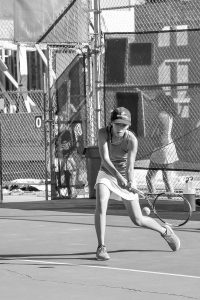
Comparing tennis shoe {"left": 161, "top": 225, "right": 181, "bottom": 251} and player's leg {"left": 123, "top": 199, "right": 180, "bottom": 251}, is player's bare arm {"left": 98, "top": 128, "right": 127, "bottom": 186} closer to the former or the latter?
player's leg {"left": 123, "top": 199, "right": 180, "bottom": 251}

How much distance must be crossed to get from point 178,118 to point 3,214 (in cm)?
353

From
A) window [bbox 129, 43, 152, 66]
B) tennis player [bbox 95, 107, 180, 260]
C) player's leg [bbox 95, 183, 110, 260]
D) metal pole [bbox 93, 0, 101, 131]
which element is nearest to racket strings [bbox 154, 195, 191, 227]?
metal pole [bbox 93, 0, 101, 131]

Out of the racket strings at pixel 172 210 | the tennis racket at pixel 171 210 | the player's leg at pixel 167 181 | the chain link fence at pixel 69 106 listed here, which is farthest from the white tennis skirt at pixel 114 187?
the chain link fence at pixel 69 106

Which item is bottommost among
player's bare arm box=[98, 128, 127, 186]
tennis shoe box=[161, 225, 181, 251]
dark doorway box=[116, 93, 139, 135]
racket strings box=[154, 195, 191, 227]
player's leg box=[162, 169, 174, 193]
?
racket strings box=[154, 195, 191, 227]

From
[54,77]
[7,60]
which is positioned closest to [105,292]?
[54,77]

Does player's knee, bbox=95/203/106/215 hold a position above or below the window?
below

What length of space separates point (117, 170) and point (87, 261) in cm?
107

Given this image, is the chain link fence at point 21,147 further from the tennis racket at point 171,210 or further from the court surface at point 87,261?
the court surface at point 87,261

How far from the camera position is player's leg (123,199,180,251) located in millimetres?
10516

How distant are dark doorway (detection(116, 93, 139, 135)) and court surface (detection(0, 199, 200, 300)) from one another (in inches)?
96.2

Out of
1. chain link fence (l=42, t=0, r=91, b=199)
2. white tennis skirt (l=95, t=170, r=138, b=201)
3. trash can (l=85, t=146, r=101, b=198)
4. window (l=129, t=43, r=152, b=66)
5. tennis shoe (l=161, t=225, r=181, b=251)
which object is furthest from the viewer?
chain link fence (l=42, t=0, r=91, b=199)

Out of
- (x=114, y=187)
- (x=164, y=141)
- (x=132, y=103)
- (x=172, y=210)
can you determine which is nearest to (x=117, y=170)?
(x=114, y=187)

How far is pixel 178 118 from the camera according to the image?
16859 mm

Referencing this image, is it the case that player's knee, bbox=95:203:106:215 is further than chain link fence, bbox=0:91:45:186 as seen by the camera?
No
